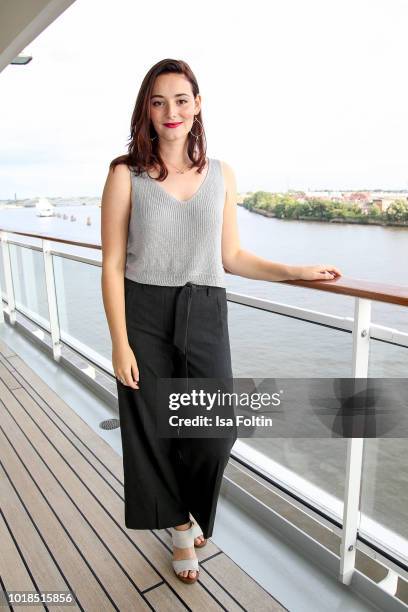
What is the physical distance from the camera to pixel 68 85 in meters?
26.6

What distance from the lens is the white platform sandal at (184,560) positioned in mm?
1611

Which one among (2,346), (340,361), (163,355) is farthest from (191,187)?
(2,346)

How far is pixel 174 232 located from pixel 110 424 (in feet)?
5.37

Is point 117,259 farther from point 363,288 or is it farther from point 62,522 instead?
point 62,522

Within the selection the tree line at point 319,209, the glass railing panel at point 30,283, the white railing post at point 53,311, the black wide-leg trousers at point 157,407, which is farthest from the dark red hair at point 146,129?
the tree line at point 319,209

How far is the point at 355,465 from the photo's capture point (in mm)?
1511

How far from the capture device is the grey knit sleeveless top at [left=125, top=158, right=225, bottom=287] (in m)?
1.37

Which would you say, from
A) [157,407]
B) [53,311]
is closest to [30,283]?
[53,311]

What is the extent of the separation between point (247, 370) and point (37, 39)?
12.6 ft

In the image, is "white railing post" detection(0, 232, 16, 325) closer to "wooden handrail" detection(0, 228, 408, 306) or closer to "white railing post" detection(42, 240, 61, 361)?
"white railing post" detection(42, 240, 61, 361)

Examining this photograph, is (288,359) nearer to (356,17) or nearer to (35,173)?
(35,173)

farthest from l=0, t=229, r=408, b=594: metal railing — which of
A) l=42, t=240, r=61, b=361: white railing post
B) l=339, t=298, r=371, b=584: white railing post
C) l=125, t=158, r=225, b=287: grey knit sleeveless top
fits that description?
l=42, t=240, r=61, b=361: white railing post

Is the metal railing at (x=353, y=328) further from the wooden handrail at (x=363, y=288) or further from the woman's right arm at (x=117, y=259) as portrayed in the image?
the woman's right arm at (x=117, y=259)

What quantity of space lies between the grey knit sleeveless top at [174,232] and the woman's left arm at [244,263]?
7cm
